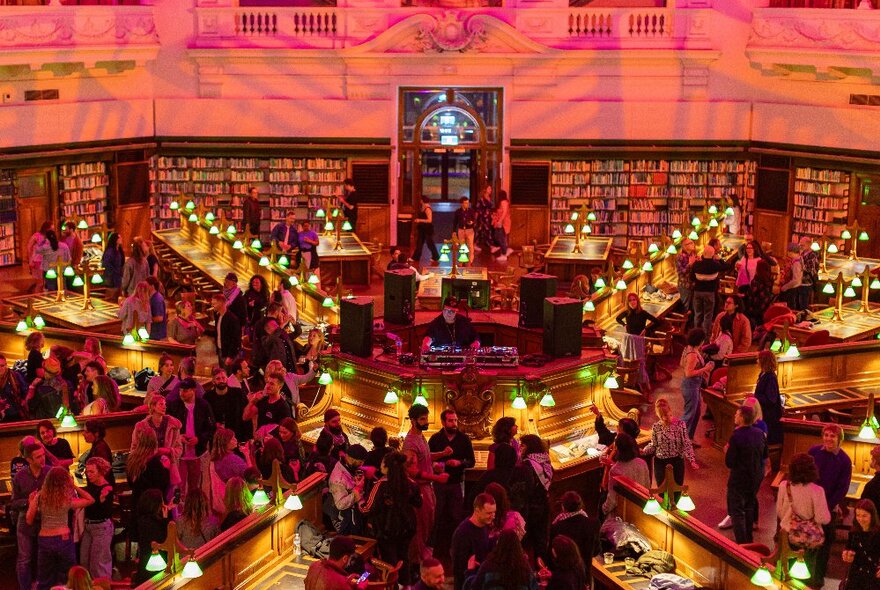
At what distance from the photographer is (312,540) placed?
9953 millimetres

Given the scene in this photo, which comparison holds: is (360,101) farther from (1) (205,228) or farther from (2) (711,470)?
(2) (711,470)

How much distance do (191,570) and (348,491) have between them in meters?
1.54

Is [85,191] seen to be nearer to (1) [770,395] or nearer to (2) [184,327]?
(2) [184,327]

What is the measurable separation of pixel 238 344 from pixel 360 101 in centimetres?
996

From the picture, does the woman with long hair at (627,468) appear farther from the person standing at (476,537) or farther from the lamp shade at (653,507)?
the person standing at (476,537)

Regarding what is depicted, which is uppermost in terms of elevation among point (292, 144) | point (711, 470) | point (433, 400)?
point (292, 144)

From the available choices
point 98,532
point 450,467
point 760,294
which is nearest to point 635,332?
point 760,294

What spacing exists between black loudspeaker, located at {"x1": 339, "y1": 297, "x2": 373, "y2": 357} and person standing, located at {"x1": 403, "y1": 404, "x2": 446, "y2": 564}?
2.11 m

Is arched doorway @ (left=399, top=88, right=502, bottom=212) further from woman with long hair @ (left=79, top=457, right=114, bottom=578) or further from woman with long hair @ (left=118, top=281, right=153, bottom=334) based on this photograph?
woman with long hair @ (left=79, top=457, right=114, bottom=578)

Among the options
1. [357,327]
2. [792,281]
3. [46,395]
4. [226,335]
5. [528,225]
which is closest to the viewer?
[46,395]

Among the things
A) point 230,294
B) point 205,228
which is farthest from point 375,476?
point 205,228

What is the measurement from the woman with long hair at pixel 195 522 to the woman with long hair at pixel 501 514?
2.06 metres

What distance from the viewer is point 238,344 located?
13883 mm

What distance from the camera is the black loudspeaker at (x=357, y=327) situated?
1239cm
